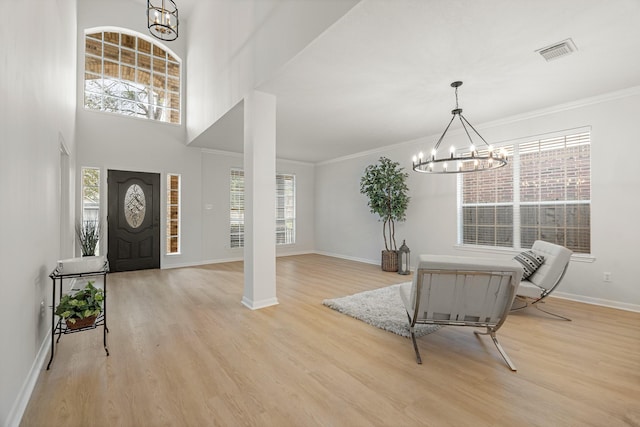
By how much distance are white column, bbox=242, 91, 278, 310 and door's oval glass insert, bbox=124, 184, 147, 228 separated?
349cm

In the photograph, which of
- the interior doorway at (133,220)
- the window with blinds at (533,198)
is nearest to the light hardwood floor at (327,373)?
the window with blinds at (533,198)

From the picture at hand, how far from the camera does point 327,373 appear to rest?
2188mm

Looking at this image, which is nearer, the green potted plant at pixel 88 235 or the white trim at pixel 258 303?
the white trim at pixel 258 303

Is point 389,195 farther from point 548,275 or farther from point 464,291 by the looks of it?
point 464,291

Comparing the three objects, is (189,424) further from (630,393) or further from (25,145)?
(630,393)

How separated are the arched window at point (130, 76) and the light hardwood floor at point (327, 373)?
443cm

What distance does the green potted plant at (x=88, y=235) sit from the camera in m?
5.03

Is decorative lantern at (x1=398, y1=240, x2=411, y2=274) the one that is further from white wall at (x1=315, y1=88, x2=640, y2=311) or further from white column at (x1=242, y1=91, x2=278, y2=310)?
white column at (x1=242, y1=91, x2=278, y2=310)

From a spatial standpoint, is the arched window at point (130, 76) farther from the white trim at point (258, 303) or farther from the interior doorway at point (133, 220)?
the white trim at point (258, 303)

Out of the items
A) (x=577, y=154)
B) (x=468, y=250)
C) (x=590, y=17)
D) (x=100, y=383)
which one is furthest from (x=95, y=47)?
(x=577, y=154)

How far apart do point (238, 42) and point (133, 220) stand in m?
4.13

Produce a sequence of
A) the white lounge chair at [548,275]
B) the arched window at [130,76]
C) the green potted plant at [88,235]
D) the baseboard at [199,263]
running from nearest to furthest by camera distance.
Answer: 1. the white lounge chair at [548,275]
2. the green potted plant at [88,235]
3. the arched window at [130,76]
4. the baseboard at [199,263]

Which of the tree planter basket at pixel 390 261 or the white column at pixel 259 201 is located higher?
the white column at pixel 259 201

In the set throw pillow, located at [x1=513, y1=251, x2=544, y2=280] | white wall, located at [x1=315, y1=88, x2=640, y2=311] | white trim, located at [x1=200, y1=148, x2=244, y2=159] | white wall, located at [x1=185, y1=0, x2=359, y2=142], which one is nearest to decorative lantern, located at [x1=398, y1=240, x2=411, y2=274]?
white wall, located at [x1=315, y1=88, x2=640, y2=311]
